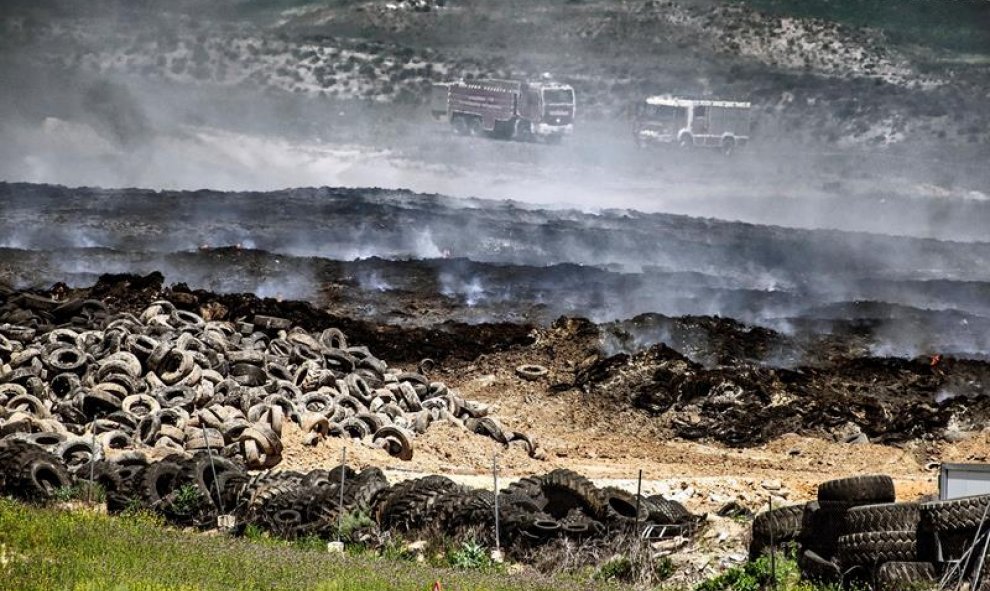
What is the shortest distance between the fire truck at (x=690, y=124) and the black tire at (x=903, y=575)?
145 feet

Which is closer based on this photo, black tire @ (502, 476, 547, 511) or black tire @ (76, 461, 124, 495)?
black tire @ (502, 476, 547, 511)

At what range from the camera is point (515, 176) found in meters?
56.7

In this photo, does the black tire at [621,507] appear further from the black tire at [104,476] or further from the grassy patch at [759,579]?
the black tire at [104,476]

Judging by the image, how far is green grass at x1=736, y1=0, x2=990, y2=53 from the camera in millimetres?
59062

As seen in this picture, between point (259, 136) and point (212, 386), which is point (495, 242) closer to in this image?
point (259, 136)

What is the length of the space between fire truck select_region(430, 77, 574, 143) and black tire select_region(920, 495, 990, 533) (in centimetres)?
4031

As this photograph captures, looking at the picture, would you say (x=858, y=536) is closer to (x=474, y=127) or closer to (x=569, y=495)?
(x=569, y=495)

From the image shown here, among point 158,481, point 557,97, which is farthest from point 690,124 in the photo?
point 158,481

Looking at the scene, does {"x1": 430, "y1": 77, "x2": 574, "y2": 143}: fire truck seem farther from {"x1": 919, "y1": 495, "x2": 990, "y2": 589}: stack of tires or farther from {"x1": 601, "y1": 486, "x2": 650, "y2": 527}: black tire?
{"x1": 919, "y1": 495, "x2": 990, "y2": 589}: stack of tires

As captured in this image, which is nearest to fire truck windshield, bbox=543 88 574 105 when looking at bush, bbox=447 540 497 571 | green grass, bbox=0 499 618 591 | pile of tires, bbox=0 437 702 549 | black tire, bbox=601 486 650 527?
pile of tires, bbox=0 437 702 549

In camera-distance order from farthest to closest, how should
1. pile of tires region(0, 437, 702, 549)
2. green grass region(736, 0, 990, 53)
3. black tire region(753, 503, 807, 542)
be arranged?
1. green grass region(736, 0, 990, 53)
2. pile of tires region(0, 437, 702, 549)
3. black tire region(753, 503, 807, 542)

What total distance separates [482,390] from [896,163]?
107ft

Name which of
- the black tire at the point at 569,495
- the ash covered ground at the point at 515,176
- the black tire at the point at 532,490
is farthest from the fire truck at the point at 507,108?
the black tire at the point at 569,495

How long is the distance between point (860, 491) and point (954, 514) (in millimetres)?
2036
